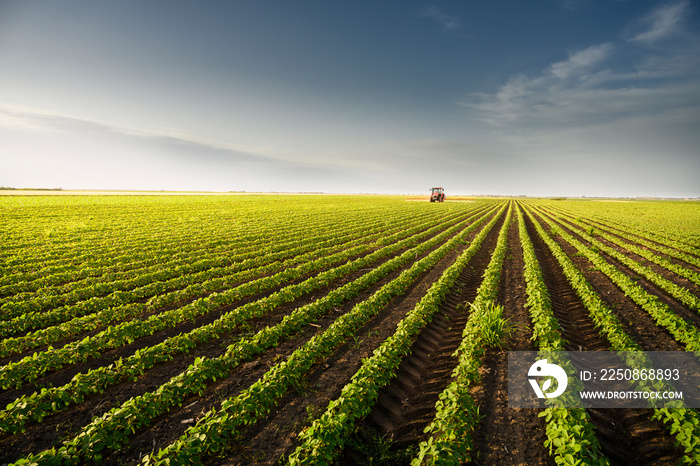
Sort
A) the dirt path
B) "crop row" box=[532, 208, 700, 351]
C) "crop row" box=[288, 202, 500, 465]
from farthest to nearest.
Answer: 1. "crop row" box=[532, 208, 700, 351]
2. the dirt path
3. "crop row" box=[288, 202, 500, 465]

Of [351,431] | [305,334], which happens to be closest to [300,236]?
[305,334]

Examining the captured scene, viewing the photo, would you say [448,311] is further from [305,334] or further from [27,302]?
[27,302]

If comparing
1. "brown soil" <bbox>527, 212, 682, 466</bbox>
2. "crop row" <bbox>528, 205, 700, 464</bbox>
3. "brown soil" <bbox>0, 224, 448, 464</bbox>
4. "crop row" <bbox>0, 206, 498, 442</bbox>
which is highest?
"crop row" <bbox>528, 205, 700, 464</bbox>

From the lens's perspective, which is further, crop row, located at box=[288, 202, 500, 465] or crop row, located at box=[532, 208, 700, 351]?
crop row, located at box=[532, 208, 700, 351]

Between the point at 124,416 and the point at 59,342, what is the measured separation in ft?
17.1

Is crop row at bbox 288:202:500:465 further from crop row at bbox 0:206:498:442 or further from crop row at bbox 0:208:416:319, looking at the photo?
crop row at bbox 0:208:416:319

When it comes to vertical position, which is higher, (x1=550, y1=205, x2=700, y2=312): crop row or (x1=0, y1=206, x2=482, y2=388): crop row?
(x1=550, y1=205, x2=700, y2=312): crop row

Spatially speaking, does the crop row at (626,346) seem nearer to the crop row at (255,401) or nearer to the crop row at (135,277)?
the crop row at (255,401)

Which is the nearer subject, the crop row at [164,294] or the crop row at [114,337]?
the crop row at [114,337]

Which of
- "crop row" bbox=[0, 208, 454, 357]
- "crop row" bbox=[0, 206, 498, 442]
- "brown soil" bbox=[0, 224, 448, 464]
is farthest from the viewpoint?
"crop row" bbox=[0, 208, 454, 357]

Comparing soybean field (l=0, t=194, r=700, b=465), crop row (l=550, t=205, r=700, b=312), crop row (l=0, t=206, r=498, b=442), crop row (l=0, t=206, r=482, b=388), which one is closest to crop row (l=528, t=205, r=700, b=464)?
soybean field (l=0, t=194, r=700, b=465)

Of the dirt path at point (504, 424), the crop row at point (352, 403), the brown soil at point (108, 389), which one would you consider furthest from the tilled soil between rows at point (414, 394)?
the brown soil at point (108, 389)

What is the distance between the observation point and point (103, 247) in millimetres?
17172

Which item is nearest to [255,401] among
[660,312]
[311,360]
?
[311,360]
